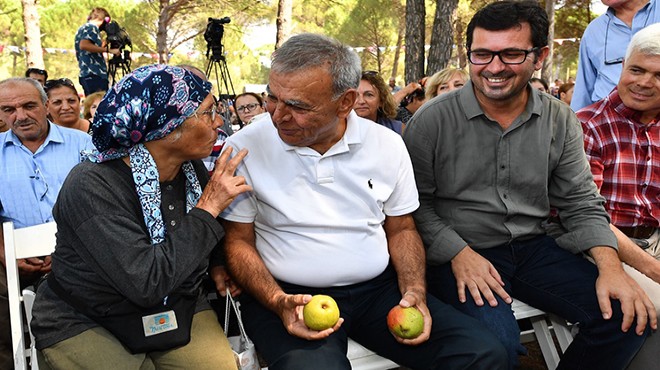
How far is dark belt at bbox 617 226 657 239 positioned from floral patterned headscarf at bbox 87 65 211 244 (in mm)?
2237

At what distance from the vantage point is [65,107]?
17.6 ft

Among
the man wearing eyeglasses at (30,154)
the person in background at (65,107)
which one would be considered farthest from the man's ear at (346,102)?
the person in background at (65,107)

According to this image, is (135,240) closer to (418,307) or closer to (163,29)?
(418,307)

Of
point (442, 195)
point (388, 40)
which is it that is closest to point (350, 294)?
point (442, 195)

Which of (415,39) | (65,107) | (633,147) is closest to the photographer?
(633,147)

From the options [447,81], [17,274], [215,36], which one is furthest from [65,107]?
[447,81]

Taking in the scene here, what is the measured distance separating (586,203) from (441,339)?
3.48 feet

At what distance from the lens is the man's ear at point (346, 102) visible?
2318 mm

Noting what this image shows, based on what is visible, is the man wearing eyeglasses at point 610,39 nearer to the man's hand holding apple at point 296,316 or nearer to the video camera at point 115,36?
the man's hand holding apple at point 296,316

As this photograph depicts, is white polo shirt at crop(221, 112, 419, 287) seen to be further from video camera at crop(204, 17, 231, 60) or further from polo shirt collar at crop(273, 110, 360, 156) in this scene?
video camera at crop(204, 17, 231, 60)

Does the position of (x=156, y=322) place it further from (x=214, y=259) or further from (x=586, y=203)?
(x=586, y=203)

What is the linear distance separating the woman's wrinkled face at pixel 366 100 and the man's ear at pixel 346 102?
2.31 meters

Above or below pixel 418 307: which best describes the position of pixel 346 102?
above

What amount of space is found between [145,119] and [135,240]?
1.39 feet
